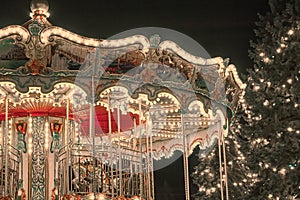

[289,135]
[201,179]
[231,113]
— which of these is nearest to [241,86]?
[231,113]

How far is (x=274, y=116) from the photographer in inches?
606

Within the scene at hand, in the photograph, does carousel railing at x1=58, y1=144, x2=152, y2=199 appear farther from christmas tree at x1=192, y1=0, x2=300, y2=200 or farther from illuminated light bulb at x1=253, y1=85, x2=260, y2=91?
illuminated light bulb at x1=253, y1=85, x2=260, y2=91

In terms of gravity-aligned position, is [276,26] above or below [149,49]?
above

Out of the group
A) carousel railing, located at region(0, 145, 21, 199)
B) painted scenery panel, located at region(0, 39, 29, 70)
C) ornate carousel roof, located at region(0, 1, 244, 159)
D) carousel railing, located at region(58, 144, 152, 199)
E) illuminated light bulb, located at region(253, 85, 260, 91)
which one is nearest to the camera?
ornate carousel roof, located at region(0, 1, 244, 159)

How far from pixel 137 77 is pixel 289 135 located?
7.48m

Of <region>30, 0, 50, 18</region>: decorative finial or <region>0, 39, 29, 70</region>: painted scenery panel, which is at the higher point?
<region>30, 0, 50, 18</region>: decorative finial

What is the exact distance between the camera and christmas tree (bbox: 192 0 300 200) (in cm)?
1473

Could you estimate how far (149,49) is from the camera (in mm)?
8141

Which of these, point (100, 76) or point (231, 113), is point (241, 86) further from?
point (100, 76)

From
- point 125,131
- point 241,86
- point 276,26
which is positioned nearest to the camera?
point 241,86

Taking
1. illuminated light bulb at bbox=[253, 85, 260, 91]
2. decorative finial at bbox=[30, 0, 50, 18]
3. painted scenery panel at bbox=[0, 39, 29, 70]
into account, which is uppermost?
decorative finial at bbox=[30, 0, 50, 18]

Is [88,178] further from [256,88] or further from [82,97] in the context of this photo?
[256,88]

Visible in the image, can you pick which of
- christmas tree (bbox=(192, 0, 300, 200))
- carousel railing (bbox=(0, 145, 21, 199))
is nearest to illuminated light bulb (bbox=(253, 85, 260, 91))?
christmas tree (bbox=(192, 0, 300, 200))

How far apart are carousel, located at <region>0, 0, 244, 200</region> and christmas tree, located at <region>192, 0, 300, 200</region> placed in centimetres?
452
